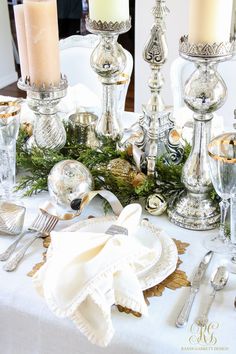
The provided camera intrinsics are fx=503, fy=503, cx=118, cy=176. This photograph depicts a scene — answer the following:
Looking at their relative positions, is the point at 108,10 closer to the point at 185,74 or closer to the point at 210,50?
the point at 210,50

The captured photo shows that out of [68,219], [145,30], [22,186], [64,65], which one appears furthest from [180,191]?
[145,30]

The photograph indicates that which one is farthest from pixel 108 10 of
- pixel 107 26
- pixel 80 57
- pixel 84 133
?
pixel 80 57

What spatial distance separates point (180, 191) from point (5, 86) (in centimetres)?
316

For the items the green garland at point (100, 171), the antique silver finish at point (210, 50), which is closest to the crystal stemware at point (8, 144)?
the green garland at point (100, 171)

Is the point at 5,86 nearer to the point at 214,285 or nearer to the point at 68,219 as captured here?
the point at 68,219

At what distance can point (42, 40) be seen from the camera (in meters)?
1.02

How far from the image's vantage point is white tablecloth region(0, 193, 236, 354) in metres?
0.67

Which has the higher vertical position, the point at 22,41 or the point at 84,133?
the point at 22,41

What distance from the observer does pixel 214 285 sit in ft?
2.50

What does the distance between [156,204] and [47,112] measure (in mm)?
324

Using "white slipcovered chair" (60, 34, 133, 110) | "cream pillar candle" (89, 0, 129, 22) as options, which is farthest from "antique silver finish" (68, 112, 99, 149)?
"white slipcovered chair" (60, 34, 133, 110)

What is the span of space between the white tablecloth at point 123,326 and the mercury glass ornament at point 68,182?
0.16m

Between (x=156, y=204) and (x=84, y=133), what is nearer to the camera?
(x=156, y=204)

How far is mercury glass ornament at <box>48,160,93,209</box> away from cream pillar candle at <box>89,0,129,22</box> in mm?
311
